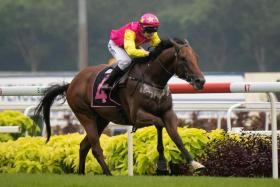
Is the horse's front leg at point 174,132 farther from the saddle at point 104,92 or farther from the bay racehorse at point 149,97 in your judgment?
the saddle at point 104,92

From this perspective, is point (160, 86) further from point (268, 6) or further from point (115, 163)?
point (268, 6)

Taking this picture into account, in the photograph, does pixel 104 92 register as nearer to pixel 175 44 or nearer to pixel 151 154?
pixel 151 154

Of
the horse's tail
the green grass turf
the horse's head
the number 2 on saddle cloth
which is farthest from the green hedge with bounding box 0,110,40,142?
the green grass turf

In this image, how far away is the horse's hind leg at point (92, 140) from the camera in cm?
903

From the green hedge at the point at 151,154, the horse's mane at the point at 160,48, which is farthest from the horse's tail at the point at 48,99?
the horse's mane at the point at 160,48

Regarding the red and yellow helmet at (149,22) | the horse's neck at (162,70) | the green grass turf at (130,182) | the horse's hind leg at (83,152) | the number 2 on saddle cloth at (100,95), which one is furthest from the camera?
the horse's hind leg at (83,152)

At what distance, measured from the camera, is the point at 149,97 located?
8.60 metres

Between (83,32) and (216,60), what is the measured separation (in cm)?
1391

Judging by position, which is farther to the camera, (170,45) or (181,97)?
(181,97)

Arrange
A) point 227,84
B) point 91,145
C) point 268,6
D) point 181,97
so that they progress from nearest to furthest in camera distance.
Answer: point 227,84, point 91,145, point 181,97, point 268,6

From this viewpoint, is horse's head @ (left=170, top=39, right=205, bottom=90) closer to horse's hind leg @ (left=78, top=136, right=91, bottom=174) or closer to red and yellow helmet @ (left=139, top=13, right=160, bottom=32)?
red and yellow helmet @ (left=139, top=13, right=160, bottom=32)

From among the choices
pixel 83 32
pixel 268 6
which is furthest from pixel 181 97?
pixel 268 6

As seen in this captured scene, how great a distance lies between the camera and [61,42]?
50.4 meters

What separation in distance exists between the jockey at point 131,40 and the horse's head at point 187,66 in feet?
1.11
